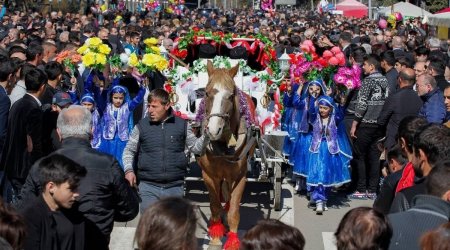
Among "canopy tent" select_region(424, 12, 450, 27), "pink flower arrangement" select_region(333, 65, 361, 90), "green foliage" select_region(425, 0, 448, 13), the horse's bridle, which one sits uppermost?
the horse's bridle

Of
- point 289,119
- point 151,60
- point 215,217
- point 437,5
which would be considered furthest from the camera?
point 437,5

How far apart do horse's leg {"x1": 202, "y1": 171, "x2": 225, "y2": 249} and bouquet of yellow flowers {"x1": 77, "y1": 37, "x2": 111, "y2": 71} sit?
3025 millimetres

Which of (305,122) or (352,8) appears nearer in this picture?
(305,122)

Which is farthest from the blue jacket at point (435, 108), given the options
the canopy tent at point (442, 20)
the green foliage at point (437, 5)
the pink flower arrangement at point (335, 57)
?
the green foliage at point (437, 5)

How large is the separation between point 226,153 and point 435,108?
2934 millimetres

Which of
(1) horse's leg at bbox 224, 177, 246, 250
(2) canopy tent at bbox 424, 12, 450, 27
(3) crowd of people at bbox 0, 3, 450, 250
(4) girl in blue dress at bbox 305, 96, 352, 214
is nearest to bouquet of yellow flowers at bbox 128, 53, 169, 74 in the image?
(3) crowd of people at bbox 0, 3, 450, 250

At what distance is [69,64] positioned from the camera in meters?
12.0

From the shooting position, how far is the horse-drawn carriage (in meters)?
8.45

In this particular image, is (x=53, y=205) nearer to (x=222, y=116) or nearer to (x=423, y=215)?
(x=423, y=215)

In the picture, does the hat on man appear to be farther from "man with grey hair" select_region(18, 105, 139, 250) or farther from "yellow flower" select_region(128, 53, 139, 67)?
"man with grey hair" select_region(18, 105, 139, 250)

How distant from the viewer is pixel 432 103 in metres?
9.94

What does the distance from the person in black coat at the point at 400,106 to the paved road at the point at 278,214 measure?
1.21 metres

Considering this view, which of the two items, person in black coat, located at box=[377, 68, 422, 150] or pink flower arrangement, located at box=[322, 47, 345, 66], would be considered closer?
person in black coat, located at box=[377, 68, 422, 150]

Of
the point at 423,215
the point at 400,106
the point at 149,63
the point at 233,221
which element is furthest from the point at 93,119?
the point at 423,215
